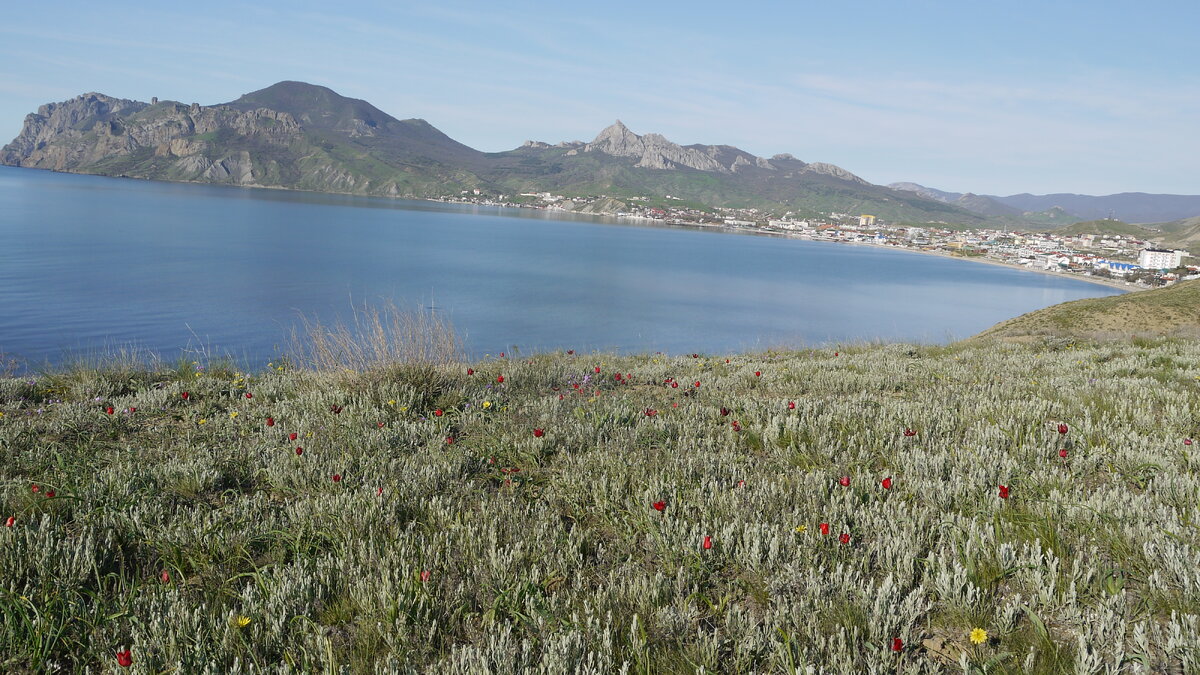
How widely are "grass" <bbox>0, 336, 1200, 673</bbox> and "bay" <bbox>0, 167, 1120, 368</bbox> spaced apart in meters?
5.73

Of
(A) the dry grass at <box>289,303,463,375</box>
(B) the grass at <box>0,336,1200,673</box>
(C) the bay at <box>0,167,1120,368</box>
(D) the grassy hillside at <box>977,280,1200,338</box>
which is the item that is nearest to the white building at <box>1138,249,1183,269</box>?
(C) the bay at <box>0,167,1120,368</box>

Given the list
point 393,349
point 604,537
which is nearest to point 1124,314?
point 393,349

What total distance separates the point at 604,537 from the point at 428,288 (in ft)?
186

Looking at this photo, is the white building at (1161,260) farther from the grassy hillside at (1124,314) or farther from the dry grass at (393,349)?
the dry grass at (393,349)

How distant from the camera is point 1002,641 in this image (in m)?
2.54

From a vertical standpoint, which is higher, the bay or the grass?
the grass

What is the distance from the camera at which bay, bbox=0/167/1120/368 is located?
36.9 m

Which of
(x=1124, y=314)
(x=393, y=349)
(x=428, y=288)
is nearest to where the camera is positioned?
(x=393, y=349)

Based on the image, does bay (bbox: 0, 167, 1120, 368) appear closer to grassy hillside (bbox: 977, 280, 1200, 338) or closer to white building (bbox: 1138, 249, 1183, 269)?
grassy hillside (bbox: 977, 280, 1200, 338)

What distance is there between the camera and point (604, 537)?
11.8 ft

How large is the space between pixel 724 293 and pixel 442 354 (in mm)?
65253

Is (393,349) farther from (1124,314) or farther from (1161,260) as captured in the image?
(1161,260)

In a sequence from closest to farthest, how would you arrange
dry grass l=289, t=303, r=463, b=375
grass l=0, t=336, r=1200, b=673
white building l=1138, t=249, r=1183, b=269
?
grass l=0, t=336, r=1200, b=673
dry grass l=289, t=303, r=463, b=375
white building l=1138, t=249, r=1183, b=269

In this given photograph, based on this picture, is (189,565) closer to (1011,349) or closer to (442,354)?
(442,354)
